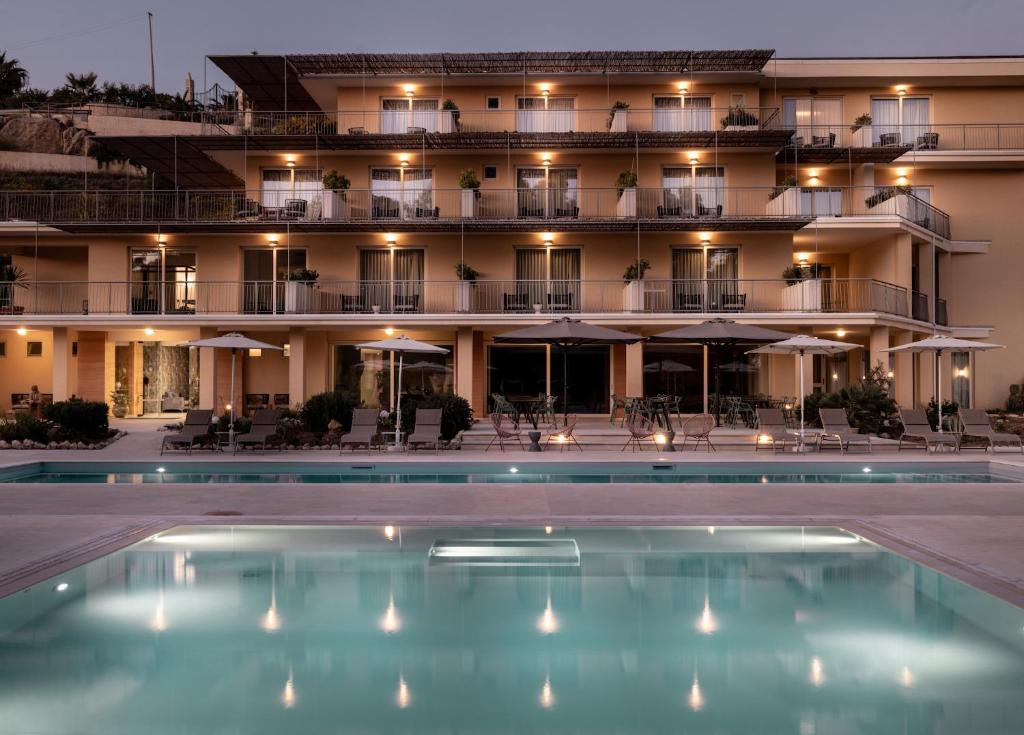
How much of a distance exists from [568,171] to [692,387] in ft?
25.9

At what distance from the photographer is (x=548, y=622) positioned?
5859 millimetres

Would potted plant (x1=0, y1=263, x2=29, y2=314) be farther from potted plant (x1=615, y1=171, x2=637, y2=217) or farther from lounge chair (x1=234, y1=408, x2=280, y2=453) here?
potted plant (x1=615, y1=171, x2=637, y2=217)

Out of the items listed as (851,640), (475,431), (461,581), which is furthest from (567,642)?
(475,431)

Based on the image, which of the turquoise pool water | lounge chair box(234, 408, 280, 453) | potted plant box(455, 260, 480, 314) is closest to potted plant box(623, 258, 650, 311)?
potted plant box(455, 260, 480, 314)

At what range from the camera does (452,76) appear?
929 inches

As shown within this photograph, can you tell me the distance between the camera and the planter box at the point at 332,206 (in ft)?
72.8

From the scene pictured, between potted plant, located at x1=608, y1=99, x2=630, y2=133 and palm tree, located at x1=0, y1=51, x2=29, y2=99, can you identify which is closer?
potted plant, located at x1=608, y1=99, x2=630, y2=133

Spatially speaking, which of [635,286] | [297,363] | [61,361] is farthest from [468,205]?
[61,361]

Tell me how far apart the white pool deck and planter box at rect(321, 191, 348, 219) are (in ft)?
41.2

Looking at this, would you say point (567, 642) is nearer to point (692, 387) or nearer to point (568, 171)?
point (692, 387)

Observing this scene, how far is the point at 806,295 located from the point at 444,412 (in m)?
11.2

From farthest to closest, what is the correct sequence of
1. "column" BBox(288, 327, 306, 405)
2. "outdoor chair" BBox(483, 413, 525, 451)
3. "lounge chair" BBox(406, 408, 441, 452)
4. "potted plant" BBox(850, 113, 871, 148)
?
"potted plant" BBox(850, 113, 871, 148) < "column" BBox(288, 327, 306, 405) < "outdoor chair" BBox(483, 413, 525, 451) < "lounge chair" BBox(406, 408, 441, 452)

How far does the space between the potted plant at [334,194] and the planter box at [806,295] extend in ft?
44.5

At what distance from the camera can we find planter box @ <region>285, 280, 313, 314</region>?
21.7 metres
